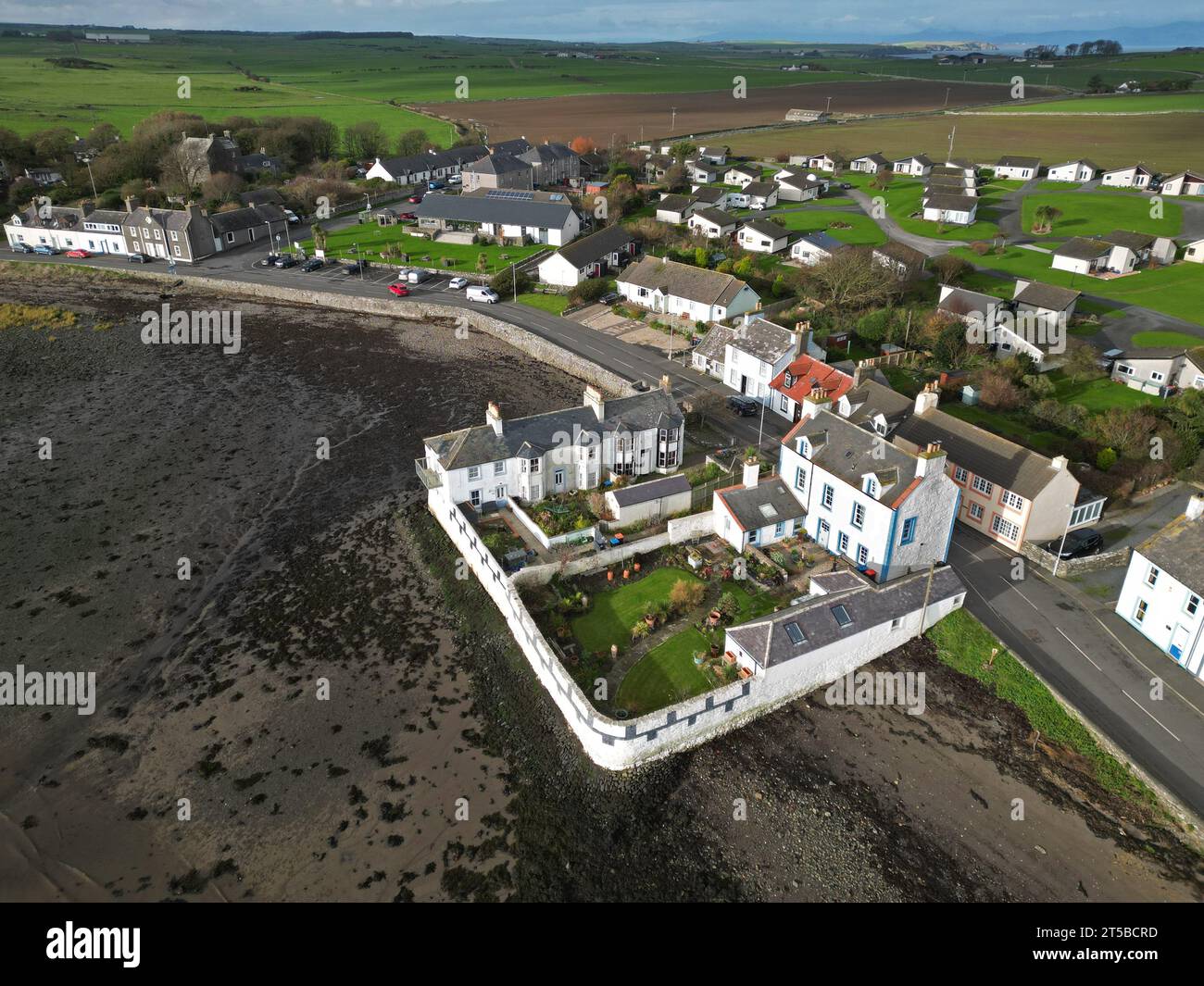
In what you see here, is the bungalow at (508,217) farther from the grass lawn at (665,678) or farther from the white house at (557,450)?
the grass lawn at (665,678)

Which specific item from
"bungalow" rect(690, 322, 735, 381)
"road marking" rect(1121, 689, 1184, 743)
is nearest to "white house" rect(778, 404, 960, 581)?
"road marking" rect(1121, 689, 1184, 743)

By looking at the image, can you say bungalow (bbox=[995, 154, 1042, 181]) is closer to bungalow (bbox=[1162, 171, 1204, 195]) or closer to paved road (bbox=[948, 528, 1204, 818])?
bungalow (bbox=[1162, 171, 1204, 195])

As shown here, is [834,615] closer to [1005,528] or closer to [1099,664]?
[1099,664]

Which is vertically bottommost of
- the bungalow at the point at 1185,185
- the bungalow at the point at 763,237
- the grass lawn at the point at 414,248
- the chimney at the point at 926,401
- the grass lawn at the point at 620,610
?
the grass lawn at the point at 620,610

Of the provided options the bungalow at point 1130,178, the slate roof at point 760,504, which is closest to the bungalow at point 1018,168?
the bungalow at point 1130,178
